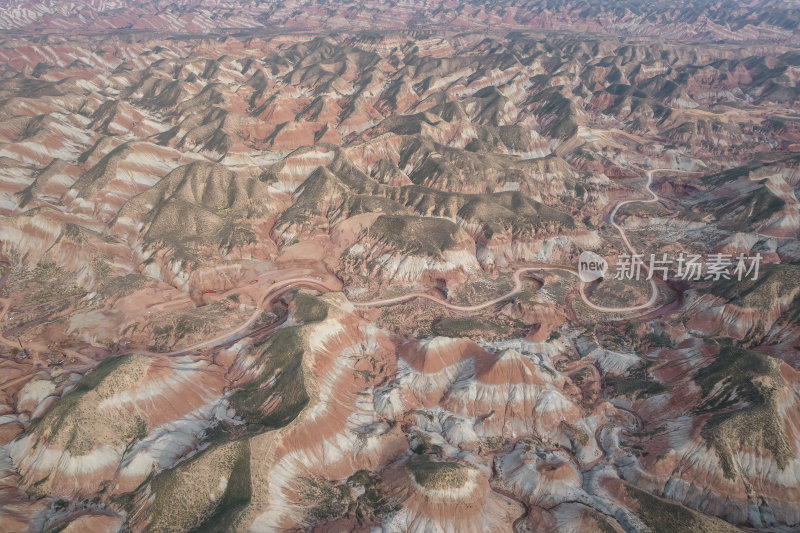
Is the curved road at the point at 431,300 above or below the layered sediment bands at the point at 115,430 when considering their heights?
below

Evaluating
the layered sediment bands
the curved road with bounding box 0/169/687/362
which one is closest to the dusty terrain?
the layered sediment bands

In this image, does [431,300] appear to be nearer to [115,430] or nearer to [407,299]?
[407,299]

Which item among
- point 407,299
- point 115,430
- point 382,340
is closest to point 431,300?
point 407,299

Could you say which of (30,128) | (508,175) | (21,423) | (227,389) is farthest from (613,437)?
(30,128)

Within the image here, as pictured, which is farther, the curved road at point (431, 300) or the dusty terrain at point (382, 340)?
the curved road at point (431, 300)

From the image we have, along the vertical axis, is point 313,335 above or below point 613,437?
above

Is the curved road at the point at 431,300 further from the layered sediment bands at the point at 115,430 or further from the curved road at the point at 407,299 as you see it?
the layered sediment bands at the point at 115,430

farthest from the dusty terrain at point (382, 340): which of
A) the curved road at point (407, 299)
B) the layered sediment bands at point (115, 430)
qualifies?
the curved road at point (407, 299)

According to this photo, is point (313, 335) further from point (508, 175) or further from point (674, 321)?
point (508, 175)
